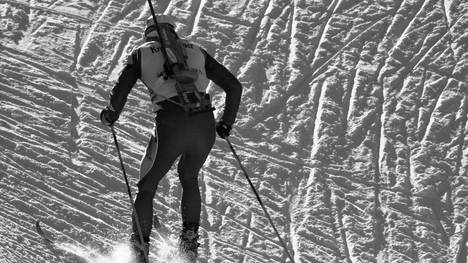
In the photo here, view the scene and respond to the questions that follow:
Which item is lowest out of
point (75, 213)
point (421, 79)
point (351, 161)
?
point (75, 213)

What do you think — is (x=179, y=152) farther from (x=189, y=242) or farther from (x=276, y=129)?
(x=276, y=129)

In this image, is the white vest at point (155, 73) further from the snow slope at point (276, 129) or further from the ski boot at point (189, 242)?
the snow slope at point (276, 129)

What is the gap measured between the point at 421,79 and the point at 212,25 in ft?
11.2

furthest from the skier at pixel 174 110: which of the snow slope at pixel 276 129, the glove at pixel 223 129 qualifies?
the snow slope at pixel 276 129

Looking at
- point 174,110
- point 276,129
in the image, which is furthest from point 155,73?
point 276,129

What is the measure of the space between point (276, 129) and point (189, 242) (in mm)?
6271

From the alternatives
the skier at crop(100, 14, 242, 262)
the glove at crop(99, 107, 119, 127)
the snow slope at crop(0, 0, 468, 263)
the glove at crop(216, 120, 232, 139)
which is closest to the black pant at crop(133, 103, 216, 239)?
the skier at crop(100, 14, 242, 262)

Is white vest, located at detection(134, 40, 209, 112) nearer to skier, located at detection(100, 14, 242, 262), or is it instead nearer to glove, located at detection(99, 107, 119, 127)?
skier, located at detection(100, 14, 242, 262)

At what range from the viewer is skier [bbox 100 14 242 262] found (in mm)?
6969

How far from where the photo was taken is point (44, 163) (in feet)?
38.4

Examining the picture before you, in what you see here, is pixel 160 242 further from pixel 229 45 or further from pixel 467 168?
pixel 229 45

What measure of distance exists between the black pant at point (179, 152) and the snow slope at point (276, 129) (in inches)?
77.3

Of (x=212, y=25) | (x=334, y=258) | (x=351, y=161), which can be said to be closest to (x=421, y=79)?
(x=351, y=161)

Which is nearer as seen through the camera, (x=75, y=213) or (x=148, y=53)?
(x=148, y=53)
